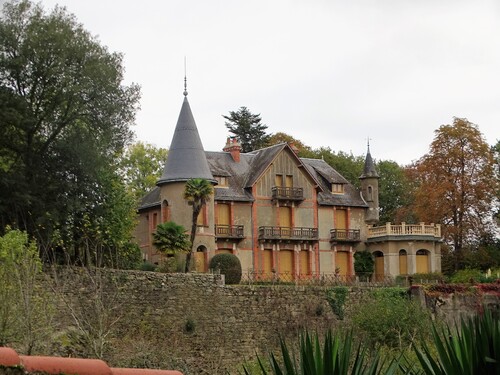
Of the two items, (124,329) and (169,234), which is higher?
(169,234)

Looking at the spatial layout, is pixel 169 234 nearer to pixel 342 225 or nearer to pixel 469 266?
pixel 342 225

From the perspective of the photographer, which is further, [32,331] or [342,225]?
[342,225]

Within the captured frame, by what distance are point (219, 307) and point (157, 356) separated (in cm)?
648

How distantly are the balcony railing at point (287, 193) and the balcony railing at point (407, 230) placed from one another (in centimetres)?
512

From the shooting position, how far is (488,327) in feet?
29.8

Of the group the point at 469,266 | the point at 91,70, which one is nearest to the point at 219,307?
the point at 91,70

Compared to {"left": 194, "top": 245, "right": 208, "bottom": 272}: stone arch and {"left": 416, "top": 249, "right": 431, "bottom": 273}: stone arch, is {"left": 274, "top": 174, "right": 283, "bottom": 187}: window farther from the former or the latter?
{"left": 416, "top": 249, "right": 431, "bottom": 273}: stone arch

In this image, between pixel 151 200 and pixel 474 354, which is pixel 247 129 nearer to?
pixel 151 200

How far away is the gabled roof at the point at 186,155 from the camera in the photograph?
44844 millimetres

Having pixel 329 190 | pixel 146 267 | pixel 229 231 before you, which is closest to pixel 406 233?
pixel 329 190

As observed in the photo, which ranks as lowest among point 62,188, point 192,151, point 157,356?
point 157,356

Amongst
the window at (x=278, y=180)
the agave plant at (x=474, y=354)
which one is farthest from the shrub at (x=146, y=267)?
the agave plant at (x=474, y=354)

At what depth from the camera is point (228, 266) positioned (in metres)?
42.7

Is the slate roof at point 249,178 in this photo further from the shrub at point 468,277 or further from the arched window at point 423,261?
the shrub at point 468,277
